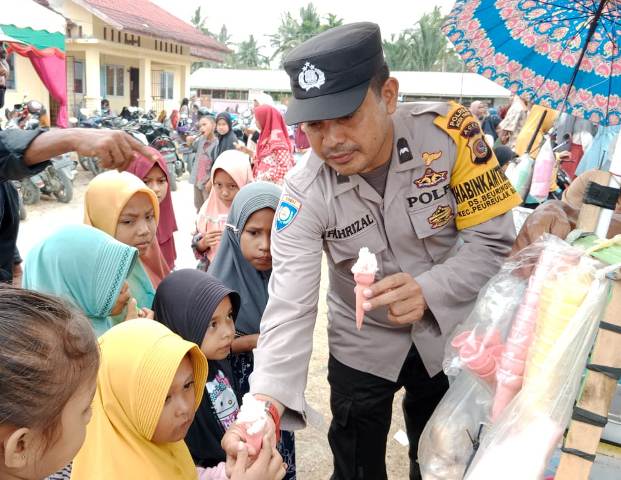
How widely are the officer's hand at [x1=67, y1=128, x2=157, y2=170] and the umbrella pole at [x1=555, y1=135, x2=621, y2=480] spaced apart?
151cm

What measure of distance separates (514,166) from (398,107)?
263 centimetres

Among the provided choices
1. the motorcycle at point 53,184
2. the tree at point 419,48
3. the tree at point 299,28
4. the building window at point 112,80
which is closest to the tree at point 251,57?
the tree at point 299,28

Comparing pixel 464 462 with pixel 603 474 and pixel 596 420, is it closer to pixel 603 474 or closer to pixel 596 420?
A: pixel 603 474

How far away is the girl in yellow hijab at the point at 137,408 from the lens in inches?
58.7

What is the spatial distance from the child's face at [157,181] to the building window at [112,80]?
17351 millimetres

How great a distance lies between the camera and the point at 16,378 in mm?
988

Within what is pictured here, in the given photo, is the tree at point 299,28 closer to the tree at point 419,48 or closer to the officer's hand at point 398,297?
the tree at point 419,48

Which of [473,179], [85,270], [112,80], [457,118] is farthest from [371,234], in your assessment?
[112,80]

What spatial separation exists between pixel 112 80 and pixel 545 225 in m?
21.7

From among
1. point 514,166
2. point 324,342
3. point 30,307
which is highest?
point 514,166

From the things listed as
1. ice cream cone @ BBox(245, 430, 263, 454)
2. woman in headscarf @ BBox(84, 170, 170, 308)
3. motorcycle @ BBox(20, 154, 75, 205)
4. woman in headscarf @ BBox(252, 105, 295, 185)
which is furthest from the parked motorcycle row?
ice cream cone @ BBox(245, 430, 263, 454)

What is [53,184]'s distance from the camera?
30.2ft

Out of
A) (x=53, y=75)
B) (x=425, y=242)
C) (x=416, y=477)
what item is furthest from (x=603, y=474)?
(x=53, y=75)

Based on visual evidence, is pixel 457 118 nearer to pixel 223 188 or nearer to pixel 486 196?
pixel 486 196
